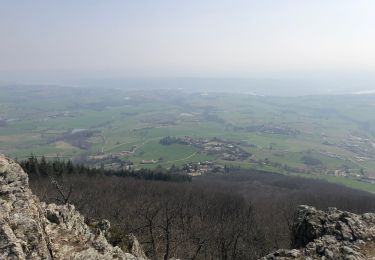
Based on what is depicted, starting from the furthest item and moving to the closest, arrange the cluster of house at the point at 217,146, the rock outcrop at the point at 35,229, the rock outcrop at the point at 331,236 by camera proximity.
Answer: the cluster of house at the point at 217,146, the rock outcrop at the point at 331,236, the rock outcrop at the point at 35,229

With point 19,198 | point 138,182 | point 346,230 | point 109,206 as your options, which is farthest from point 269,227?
point 19,198

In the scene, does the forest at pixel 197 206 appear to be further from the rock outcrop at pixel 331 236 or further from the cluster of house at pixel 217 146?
the cluster of house at pixel 217 146

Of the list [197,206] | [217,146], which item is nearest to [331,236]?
[197,206]

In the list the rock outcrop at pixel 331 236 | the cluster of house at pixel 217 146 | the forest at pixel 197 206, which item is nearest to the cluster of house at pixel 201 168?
the forest at pixel 197 206

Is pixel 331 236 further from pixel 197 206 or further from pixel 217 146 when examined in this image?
pixel 217 146

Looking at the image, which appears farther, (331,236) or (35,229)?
(331,236)

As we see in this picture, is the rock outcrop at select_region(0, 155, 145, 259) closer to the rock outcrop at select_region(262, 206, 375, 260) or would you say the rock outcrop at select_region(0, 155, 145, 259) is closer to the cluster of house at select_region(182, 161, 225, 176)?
the rock outcrop at select_region(262, 206, 375, 260)

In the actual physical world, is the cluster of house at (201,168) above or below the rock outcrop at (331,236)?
below

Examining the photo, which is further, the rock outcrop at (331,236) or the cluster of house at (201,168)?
the cluster of house at (201,168)
